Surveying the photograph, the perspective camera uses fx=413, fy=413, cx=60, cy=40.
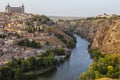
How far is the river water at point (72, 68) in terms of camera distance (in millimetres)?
32503

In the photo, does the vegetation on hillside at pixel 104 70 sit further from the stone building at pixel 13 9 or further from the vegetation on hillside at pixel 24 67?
the stone building at pixel 13 9

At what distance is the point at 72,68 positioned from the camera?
3659 cm

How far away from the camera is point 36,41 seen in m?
50.1

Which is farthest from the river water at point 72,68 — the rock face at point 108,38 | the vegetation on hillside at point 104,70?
Answer: the rock face at point 108,38

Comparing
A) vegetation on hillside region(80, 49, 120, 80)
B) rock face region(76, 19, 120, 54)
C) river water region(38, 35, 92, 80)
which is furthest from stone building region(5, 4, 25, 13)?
vegetation on hillside region(80, 49, 120, 80)

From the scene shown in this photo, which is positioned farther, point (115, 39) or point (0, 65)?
point (115, 39)

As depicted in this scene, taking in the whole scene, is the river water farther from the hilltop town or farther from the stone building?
the stone building

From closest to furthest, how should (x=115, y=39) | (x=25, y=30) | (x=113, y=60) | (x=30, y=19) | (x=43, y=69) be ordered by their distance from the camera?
(x=113, y=60)
(x=43, y=69)
(x=115, y=39)
(x=25, y=30)
(x=30, y=19)

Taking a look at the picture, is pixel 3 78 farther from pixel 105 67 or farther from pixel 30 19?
pixel 30 19

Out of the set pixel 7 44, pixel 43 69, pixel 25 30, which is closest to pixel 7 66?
pixel 43 69

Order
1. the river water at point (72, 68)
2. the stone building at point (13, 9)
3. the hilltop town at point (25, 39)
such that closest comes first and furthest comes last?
1. the river water at point (72, 68)
2. the hilltop town at point (25, 39)
3. the stone building at point (13, 9)

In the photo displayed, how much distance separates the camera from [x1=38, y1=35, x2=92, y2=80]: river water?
32.5 meters

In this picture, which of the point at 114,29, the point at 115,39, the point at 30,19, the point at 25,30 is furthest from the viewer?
the point at 30,19

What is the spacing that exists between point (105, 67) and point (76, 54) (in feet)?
52.6
